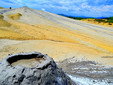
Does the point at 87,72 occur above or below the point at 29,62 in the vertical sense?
below

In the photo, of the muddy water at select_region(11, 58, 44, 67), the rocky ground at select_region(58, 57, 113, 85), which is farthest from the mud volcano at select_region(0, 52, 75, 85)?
the rocky ground at select_region(58, 57, 113, 85)

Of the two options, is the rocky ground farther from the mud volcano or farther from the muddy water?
the muddy water

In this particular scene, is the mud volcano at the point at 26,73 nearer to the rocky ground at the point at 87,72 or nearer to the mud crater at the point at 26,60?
the mud crater at the point at 26,60

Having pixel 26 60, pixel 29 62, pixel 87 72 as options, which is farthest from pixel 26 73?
pixel 87 72

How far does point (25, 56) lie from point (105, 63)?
7.32 m

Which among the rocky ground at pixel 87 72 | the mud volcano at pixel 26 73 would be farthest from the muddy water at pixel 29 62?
the rocky ground at pixel 87 72

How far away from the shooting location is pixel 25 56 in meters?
4.70

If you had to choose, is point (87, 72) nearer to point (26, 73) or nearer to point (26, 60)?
point (26, 60)

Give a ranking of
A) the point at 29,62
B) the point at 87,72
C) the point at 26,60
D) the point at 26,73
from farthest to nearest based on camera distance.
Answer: the point at 87,72 → the point at 26,60 → the point at 29,62 → the point at 26,73

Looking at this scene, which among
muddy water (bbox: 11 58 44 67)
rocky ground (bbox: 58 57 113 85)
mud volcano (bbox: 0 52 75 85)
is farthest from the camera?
rocky ground (bbox: 58 57 113 85)

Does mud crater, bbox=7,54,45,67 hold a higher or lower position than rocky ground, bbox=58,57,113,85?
higher

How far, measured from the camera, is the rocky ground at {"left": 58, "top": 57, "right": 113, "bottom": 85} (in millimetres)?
6871

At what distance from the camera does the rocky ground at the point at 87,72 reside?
271 inches

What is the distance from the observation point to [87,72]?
7.88 metres
